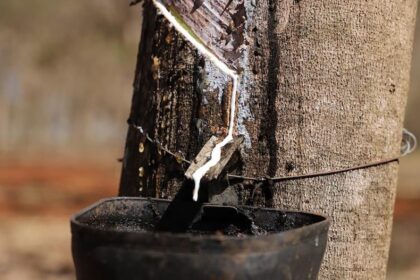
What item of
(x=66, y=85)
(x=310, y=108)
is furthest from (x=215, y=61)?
(x=66, y=85)

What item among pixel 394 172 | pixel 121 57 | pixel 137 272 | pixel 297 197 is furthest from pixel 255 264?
pixel 121 57

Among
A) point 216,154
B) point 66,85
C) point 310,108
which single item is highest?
point 66,85

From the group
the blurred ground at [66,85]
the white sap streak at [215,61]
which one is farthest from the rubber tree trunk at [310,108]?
the blurred ground at [66,85]

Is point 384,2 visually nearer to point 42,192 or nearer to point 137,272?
point 137,272

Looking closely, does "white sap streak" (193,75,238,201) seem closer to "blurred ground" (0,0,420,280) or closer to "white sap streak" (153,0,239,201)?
"white sap streak" (153,0,239,201)

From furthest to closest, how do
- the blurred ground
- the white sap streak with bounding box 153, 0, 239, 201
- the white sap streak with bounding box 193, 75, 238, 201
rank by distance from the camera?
the blurred ground, the white sap streak with bounding box 153, 0, 239, 201, the white sap streak with bounding box 193, 75, 238, 201

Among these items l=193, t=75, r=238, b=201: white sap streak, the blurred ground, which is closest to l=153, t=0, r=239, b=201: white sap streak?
l=193, t=75, r=238, b=201: white sap streak

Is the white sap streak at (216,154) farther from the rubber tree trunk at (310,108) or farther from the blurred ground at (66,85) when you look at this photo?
the blurred ground at (66,85)

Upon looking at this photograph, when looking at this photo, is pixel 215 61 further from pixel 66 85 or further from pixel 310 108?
pixel 66 85
